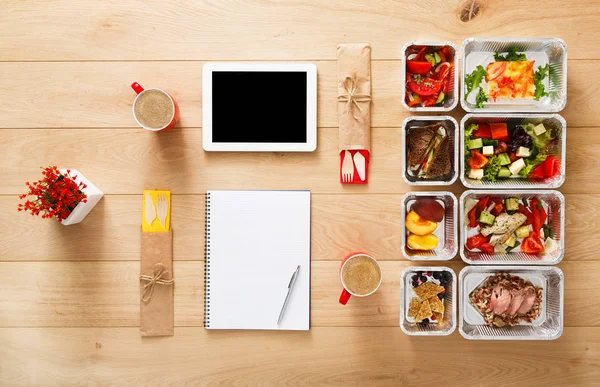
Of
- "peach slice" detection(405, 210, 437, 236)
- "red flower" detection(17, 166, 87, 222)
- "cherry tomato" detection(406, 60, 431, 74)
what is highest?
"cherry tomato" detection(406, 60, 431, 74)

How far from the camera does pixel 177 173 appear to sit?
1233mm

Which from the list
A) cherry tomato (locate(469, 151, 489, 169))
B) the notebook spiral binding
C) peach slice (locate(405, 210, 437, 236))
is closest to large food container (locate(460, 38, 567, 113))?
cherry tomato (locate(469, 151, 489, 169))

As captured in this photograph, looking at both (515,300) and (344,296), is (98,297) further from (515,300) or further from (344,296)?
(515,300)

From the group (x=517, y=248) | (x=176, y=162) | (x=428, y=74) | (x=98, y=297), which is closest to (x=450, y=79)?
(x=428, y=74)

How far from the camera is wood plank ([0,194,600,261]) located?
4.01 ft

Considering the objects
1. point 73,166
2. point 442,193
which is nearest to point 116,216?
point 73,166

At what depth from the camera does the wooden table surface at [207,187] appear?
1.21 meters

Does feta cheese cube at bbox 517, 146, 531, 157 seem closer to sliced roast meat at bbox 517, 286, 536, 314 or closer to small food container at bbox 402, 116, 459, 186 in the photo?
small food container at bbox 402, 116, 459, 186

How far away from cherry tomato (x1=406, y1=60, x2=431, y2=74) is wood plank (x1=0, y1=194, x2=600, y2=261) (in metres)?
0.39

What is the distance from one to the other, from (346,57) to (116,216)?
2.96 feet

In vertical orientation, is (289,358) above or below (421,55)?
below

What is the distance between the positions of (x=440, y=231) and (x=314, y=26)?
77 centimetres

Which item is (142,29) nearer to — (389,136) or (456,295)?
(389,136)

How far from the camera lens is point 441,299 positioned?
118 centimetres
